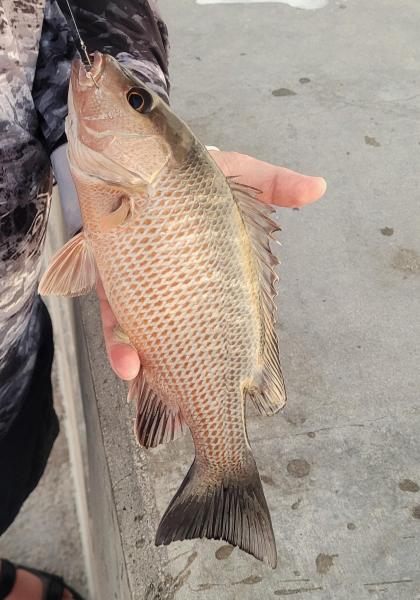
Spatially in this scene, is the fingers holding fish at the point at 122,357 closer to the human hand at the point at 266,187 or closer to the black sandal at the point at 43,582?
the human hand at the point at 266,187

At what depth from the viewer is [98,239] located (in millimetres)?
977

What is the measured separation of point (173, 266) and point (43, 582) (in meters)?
1.34

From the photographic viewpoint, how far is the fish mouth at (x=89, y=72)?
935mm

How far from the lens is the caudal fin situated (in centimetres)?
106

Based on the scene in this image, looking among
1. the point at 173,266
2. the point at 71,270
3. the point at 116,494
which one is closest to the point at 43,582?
the point at 116,494

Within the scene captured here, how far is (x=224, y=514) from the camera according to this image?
3.54 feet

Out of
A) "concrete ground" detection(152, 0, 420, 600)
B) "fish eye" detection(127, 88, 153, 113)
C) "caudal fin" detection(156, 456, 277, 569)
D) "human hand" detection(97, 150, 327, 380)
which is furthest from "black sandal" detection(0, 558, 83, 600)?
"fish eye" detection(127, 88, 153, 113)

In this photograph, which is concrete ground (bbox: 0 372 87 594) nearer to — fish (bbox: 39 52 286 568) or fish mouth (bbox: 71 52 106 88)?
fish (bbox: 39 52 286 568)

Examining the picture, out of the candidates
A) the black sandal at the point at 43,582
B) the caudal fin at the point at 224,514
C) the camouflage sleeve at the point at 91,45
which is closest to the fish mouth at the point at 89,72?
the camouflage sleeve at the point at 91,45

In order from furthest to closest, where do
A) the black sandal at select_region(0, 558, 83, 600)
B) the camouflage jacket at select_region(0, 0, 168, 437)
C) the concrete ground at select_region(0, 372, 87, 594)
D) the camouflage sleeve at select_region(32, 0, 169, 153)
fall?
the concrete ground at select_region(0, 372, 87, 594), the black sandal at select_region(0, 558, 83, 600), the camouflage sleeve at select_region(32, 0, 169, 153), the camouflage jacket at select_region(0, 0, 168, 437)

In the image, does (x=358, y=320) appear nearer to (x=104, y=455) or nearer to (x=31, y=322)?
(x=104, y=455)

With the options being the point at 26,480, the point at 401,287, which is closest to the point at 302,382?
the point at 401,287

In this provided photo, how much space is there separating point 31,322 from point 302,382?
0.78 m

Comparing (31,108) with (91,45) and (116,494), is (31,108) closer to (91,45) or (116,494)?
(91,45)
